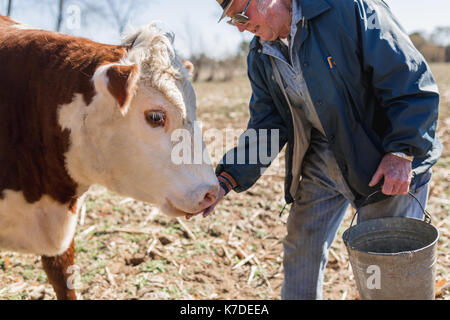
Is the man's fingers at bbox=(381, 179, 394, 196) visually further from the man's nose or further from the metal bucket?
the man's nose

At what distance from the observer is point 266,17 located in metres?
2.52

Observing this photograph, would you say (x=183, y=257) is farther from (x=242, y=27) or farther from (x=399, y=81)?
(x=399, y=81)

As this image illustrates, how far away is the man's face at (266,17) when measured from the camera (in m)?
2.49

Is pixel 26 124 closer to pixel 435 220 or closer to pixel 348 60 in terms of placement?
pixel 348 60

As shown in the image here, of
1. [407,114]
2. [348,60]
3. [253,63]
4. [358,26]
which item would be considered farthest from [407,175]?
[253,63]

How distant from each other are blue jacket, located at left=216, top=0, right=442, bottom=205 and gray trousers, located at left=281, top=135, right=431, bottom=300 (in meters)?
0.29

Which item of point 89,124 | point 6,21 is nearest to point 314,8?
point 89,124

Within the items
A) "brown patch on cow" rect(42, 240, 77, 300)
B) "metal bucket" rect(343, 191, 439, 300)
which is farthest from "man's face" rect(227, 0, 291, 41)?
"brown patch on cow" rect(42, 240, 77, 300)

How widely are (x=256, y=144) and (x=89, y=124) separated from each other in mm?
1174

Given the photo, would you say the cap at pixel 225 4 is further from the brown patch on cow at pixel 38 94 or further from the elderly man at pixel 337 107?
the brown patch on cow at pixel 38 94

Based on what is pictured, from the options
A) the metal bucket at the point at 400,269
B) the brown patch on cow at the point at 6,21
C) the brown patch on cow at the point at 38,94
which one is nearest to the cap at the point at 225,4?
the brown patch on cow at the point at 38,94

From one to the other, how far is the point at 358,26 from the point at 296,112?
667 millimetres

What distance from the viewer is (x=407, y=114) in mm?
2215

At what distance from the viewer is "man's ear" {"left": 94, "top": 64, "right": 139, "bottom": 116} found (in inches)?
86.4
